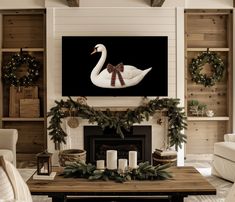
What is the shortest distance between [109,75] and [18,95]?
1.66 metres

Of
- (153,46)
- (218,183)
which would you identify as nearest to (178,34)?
(153,46)

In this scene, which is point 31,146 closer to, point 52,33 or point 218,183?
point 52,33

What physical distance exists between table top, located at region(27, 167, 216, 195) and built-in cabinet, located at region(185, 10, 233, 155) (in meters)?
3.36

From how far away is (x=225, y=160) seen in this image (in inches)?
214

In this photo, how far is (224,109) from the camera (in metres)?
7.11

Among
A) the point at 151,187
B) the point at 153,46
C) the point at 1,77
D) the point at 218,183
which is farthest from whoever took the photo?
the point at 1,77

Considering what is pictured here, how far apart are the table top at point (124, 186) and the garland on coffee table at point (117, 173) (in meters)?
0.06

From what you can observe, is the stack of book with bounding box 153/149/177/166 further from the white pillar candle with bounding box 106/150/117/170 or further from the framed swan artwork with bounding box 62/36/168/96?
the framed swan artwork with bounding box 62/36/168/96

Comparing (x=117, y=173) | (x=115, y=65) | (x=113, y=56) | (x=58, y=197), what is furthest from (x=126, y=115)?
(x=58, y=197)

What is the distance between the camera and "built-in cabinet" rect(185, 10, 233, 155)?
6.91 m

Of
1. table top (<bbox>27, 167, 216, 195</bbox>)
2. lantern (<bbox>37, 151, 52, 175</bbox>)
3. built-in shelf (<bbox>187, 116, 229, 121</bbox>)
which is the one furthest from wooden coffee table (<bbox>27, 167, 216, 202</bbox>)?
built-in shelf (<bbox>187, 116, 229, 121</bbox>)

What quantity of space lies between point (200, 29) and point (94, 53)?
193cm

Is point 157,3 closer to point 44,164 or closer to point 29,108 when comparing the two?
point 29,108

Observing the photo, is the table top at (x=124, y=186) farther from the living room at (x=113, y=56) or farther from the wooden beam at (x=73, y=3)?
the wooden beam at (x=73, y=3)
